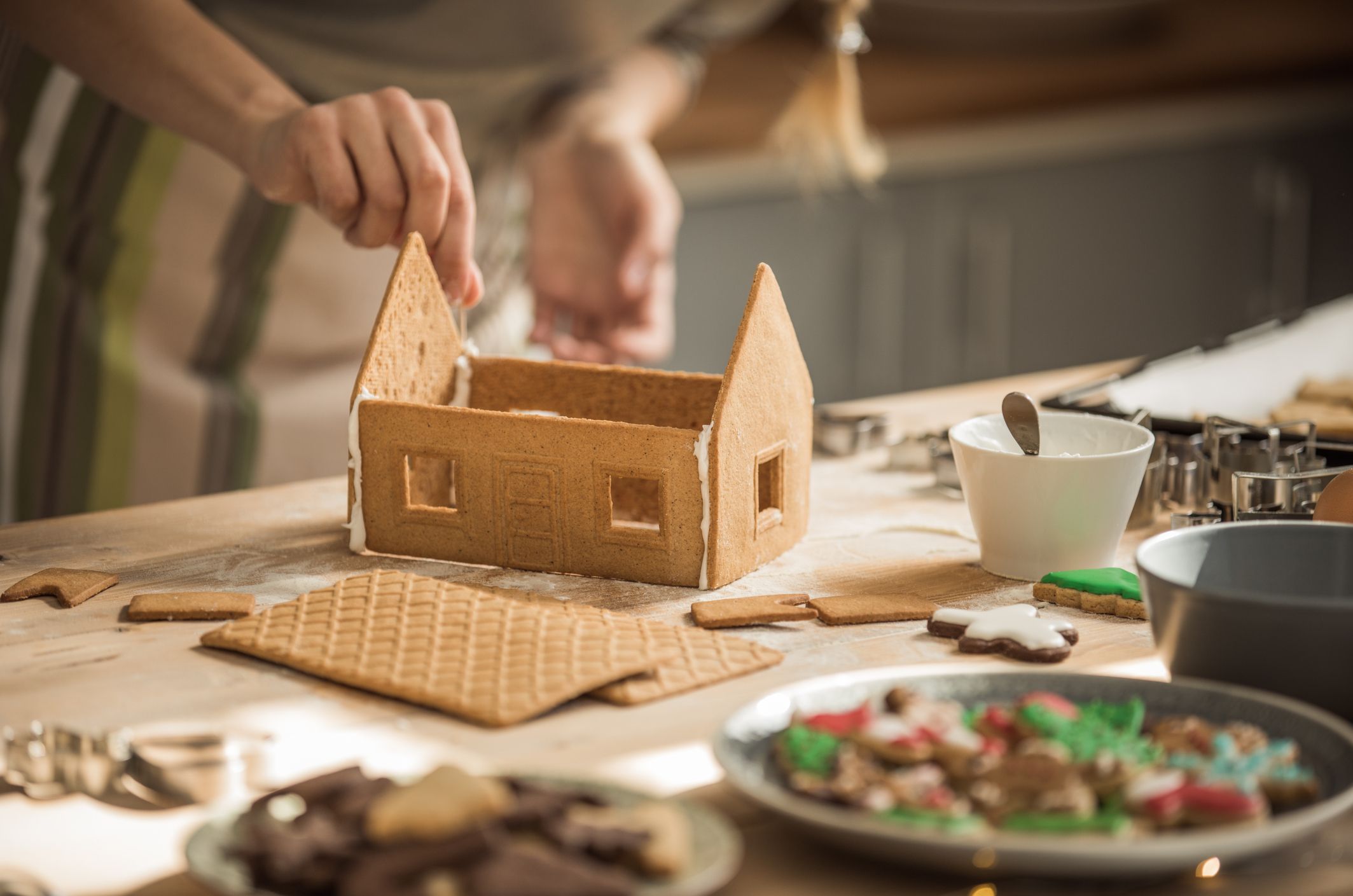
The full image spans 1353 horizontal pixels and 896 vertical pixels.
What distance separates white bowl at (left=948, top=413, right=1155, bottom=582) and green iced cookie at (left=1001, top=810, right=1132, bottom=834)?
0.46 meters

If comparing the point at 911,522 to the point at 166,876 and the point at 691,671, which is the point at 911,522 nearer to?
the point at 691,671

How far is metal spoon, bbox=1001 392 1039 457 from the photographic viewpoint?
3.45 ft

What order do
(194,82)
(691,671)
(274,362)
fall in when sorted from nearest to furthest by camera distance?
(691,671) < (194,82) < (274,362)

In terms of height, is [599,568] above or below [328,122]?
below

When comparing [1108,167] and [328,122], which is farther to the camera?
[1108,167]

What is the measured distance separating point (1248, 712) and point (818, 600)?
0.35m

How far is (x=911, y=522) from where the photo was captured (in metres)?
1.23

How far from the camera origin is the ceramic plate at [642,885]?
0.52m

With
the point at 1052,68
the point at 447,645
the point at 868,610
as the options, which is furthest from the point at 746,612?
the point at 1052,68

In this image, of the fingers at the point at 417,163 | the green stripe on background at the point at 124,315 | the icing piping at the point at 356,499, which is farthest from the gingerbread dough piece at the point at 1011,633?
the green stripe on background at the point at 124,315

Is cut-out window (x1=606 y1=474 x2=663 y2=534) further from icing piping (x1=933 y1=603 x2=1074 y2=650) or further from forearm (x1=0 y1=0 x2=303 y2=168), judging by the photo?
forearm (x1=0 y1=0 x2=303 y2=168)

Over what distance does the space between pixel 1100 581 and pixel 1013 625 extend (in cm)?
12

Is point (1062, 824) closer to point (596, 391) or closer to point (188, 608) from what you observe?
point (188, 608)

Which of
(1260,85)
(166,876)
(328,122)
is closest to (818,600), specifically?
(166,876)
